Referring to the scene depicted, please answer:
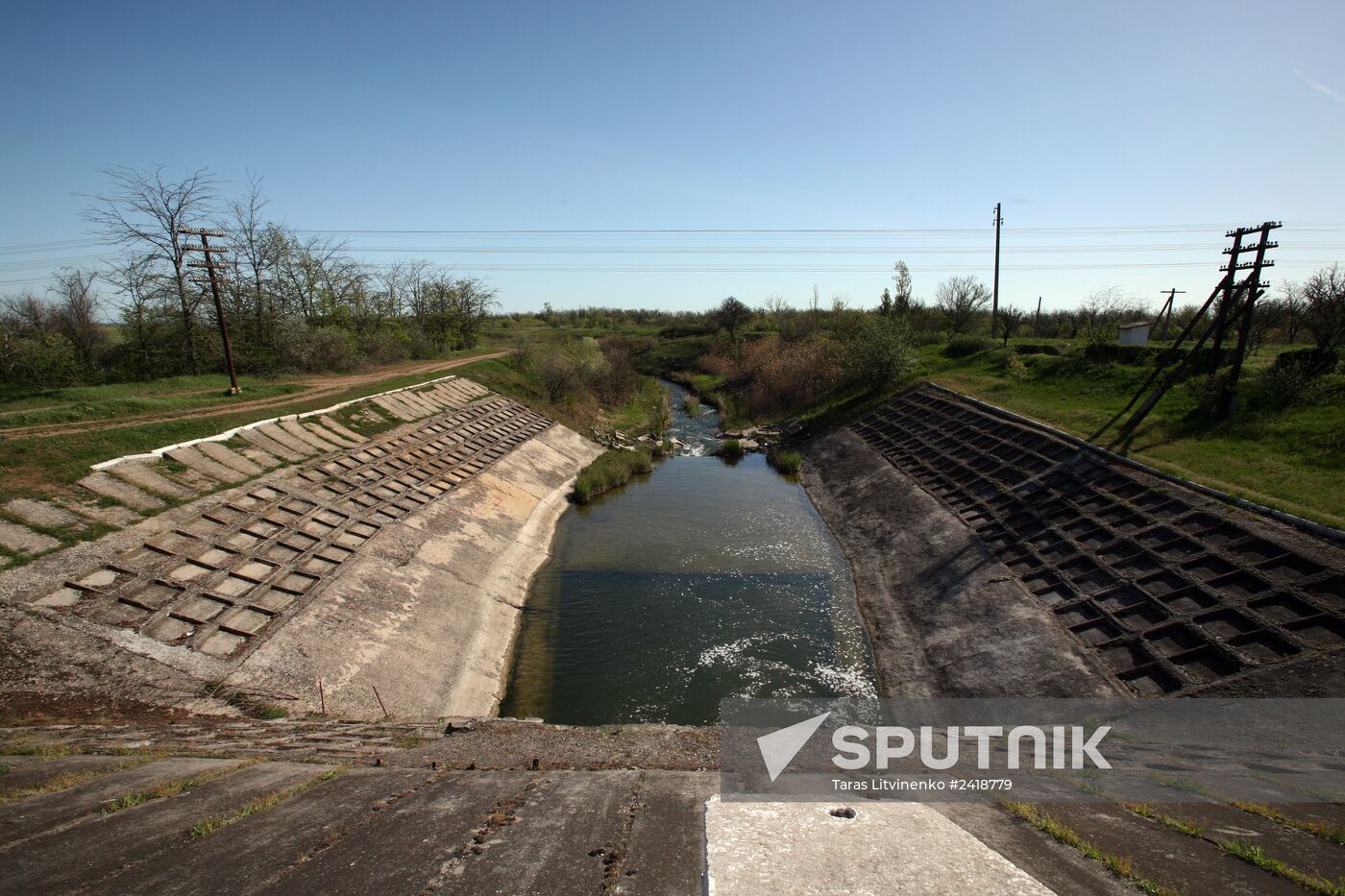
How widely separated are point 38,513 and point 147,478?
117 inches

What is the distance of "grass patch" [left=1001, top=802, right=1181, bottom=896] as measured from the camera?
182 inches

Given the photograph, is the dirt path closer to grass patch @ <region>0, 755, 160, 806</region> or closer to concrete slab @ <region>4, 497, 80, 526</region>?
concrete slab @ <region>4, 497, 80, 526</region>

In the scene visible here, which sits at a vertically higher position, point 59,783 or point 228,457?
point 228,457

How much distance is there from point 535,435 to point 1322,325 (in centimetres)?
4826

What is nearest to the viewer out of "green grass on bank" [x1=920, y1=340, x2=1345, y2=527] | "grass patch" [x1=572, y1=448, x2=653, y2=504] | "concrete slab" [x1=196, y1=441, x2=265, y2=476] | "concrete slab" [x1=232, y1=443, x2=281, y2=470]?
"green grass on bank" [x1=920, y1=340, x2=1345, y2=527]

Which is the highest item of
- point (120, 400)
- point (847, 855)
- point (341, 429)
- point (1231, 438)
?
point (120, 400)

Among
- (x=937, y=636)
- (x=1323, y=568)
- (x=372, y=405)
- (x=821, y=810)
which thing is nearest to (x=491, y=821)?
(x=821, y=810)

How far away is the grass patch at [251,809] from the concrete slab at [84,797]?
130 cm

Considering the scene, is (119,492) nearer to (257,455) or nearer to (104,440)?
(104,440)

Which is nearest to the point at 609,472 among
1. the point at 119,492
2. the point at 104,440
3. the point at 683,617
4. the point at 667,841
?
the point at 683,617

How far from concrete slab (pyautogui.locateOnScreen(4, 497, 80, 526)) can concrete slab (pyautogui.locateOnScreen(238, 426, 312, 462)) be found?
285 inches

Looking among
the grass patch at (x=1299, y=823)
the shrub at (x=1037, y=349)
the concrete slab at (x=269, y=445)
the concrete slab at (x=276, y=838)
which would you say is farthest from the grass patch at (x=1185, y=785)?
the shrub at (x=1037, y=349)
